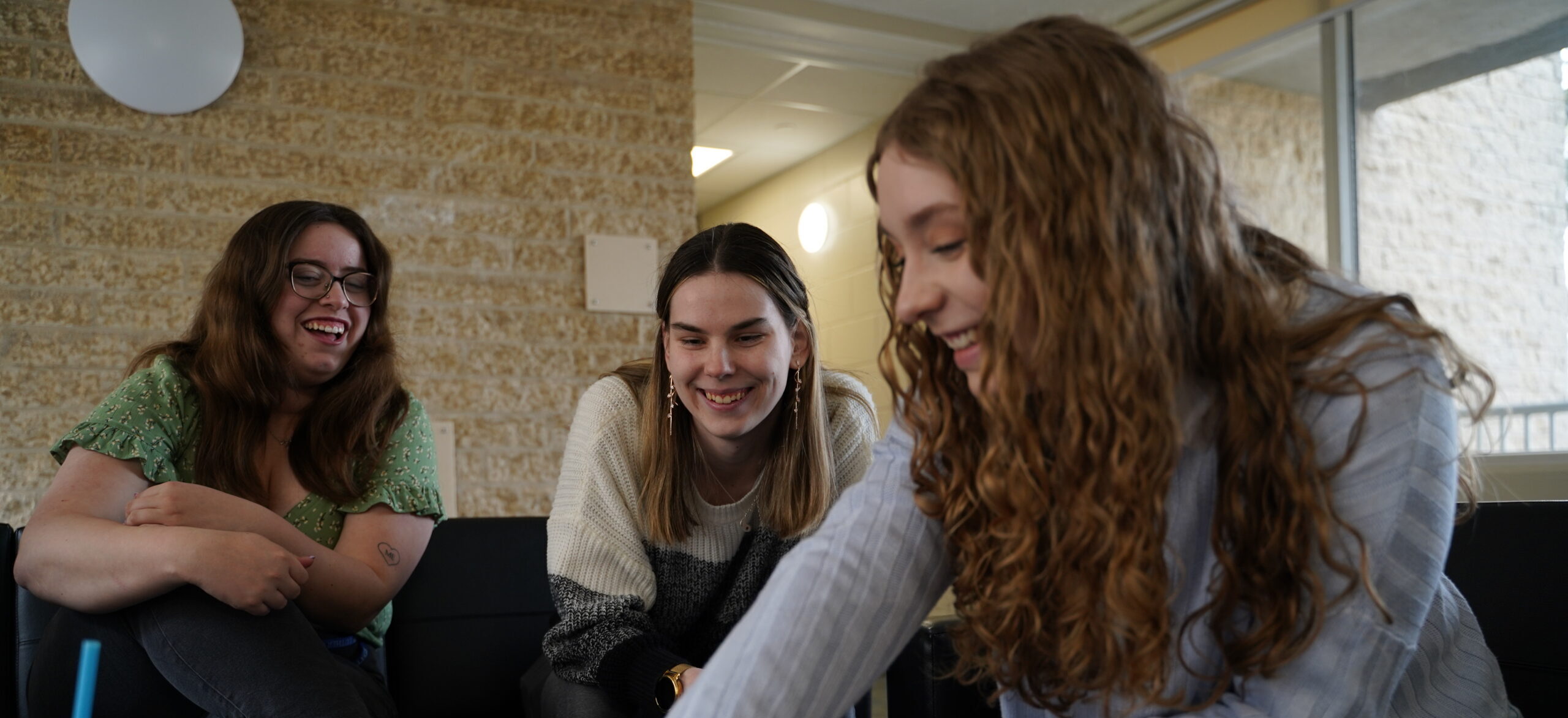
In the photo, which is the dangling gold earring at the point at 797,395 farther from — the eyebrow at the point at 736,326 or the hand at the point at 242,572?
the hand at the point at 242,572

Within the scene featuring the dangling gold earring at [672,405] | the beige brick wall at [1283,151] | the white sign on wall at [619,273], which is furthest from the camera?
the beige brick wall at [1283,151]

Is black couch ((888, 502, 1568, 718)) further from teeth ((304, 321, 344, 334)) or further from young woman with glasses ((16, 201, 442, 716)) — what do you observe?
teeth ((304, 321, 344, 334))

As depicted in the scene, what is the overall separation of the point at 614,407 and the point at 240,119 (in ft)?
6.45

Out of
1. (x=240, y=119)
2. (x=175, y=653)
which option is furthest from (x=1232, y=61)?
(x=175, y=653)

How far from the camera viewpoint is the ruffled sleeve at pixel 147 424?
5.66 feet

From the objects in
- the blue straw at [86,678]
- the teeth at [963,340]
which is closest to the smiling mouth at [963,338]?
the teeth at [963,340]

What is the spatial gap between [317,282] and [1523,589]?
182 centimetres

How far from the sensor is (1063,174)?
88 cm

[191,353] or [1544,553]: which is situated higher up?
[191,353]

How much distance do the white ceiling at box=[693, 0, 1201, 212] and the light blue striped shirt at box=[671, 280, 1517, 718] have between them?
3.17m

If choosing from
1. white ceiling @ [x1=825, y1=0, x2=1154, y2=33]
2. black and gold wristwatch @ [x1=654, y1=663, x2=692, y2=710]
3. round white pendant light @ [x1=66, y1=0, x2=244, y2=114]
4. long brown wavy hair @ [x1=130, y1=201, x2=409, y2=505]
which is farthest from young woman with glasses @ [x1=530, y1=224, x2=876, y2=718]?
white ceiling @ [x1=825, y1=0, x2=1154, y2=33]

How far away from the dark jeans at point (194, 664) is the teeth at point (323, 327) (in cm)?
55

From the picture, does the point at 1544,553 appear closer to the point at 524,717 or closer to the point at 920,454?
the point at 920,454

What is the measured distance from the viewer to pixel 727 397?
1785 mm
